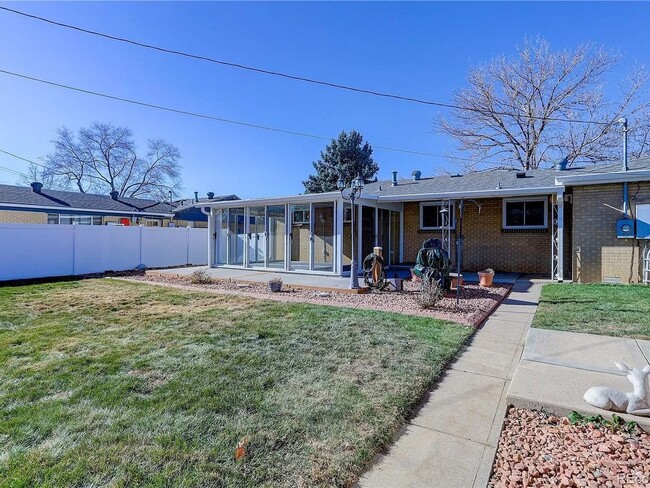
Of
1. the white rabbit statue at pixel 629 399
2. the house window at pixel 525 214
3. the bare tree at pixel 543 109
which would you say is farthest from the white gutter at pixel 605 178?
the bare tree at pixel 543 109

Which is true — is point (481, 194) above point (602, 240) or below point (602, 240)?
above

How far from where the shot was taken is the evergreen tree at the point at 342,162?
29.8 meters

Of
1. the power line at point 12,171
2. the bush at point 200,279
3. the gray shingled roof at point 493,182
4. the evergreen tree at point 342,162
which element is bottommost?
the bush at point 200,279

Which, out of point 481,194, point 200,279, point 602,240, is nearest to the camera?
point 602,240

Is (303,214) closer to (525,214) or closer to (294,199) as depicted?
(294,199)

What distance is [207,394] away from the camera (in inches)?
119

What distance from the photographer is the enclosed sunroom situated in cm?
1088

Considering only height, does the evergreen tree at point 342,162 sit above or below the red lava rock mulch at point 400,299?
above

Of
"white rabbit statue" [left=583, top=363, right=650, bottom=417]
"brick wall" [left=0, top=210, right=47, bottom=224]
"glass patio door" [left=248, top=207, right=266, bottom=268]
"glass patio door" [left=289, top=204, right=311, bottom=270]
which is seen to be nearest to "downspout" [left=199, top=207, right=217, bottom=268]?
"glass patio door" [left=248, top=207, right=266, bottom=268]

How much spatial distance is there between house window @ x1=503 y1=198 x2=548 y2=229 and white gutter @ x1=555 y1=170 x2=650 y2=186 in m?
2.07

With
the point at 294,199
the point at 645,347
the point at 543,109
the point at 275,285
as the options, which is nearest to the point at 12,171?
the point at 294,199

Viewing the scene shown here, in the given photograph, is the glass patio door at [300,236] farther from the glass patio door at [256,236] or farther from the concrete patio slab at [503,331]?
the concrete patio slab at [503,331]

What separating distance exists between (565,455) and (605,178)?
8.69m

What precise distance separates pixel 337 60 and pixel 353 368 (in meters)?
11.4
